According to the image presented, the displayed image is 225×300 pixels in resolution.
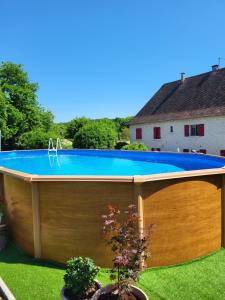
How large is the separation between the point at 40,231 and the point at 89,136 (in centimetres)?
1811

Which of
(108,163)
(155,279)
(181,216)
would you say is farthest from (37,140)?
(155,279)

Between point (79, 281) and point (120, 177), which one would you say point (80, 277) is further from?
point (120, 177)

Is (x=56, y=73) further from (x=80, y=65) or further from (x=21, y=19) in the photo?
(x=21, y=19)

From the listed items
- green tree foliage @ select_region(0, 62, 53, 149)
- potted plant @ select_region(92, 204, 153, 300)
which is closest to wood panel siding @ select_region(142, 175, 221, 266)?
potted plant @ select_region(92, 204, 153, 300)

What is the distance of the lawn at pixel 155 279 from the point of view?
4.55 m

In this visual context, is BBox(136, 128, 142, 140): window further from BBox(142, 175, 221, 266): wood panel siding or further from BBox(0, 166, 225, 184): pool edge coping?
BBox(0, 166, 225, 184): pool edge coping

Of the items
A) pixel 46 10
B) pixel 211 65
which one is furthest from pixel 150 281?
pixel 211 65

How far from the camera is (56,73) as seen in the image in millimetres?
35719

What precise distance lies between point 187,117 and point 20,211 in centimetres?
2006

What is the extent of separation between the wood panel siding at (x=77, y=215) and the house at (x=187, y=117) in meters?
18.3

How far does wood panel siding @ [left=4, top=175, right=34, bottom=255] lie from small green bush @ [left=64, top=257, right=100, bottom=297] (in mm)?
2123

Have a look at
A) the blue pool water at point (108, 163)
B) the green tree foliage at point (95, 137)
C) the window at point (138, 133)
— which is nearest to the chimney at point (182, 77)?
the window at point (138, 133)

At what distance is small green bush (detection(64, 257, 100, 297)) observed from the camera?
13.1 ft

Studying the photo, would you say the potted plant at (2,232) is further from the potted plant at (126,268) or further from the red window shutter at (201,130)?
the red window shutter at (201,130)
